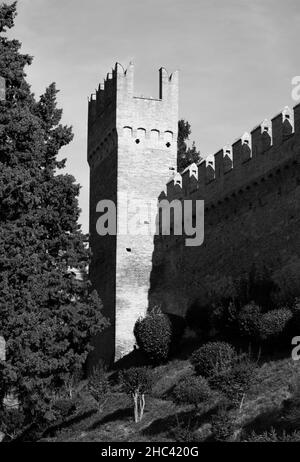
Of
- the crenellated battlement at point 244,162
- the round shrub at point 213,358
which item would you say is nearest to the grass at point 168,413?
the round shrub at point 213,358

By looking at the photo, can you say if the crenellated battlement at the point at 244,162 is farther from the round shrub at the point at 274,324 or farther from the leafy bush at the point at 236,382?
the leafy bush at the point at 236,382

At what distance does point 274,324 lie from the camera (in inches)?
1158

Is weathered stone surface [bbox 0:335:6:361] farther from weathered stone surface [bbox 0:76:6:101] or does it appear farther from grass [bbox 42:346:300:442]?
weathered stone surface [bbox 0:76:6:101]

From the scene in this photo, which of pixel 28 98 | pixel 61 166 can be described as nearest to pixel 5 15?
pixel 28 98

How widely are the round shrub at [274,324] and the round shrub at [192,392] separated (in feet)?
9.07

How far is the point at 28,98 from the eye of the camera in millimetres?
31062

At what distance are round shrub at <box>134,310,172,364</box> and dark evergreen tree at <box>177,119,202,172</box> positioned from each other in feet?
42.2

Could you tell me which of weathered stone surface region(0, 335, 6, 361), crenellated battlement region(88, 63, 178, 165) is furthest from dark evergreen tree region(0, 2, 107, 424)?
crenellated battlement region(88, 63, 178, 165)

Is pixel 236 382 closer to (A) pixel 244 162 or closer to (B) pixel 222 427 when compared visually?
(B) pixel 222 427

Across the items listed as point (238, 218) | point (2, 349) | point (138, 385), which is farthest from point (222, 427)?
point (238, 218)

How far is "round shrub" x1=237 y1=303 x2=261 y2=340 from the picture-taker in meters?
30.0

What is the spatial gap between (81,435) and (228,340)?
217 inches

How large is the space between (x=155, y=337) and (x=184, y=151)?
14535mm

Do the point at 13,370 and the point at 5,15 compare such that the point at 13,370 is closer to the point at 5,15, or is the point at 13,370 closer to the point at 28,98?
the point at 28,98
